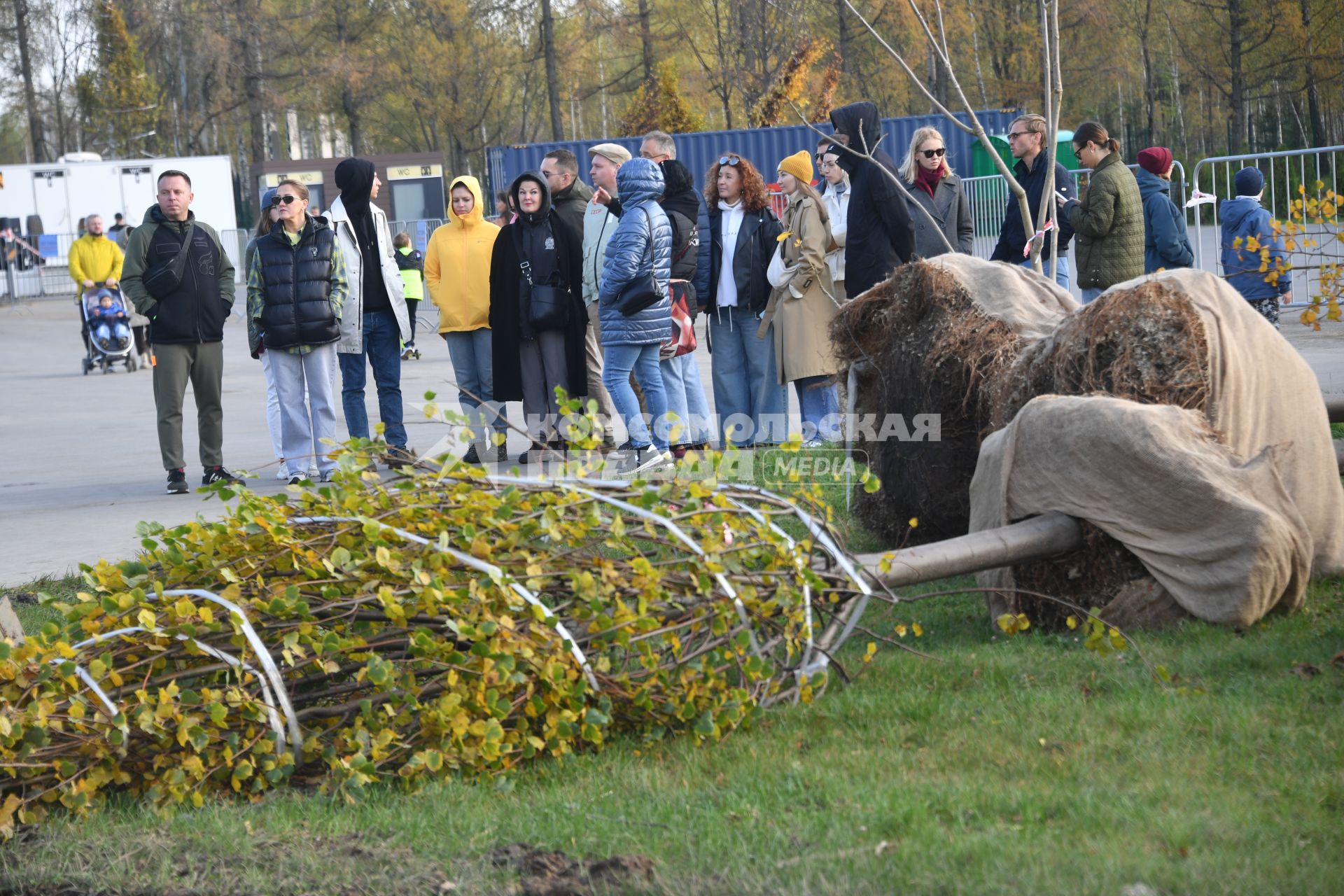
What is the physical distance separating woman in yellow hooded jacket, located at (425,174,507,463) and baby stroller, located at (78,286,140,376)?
9582 millimetres

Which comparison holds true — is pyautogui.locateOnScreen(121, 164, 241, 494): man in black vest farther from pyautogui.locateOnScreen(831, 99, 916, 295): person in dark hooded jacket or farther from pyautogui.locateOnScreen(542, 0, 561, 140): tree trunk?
pyautogui.locateOnScreen(542, 0, 561, 140): tree trunk

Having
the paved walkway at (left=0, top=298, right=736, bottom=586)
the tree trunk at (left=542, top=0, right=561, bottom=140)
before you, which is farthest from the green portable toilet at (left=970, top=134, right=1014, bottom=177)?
the tree trunk at (left=542, top=0, right=561, bottom=140)

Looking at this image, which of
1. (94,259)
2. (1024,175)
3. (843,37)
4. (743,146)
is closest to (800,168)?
(1024,175)

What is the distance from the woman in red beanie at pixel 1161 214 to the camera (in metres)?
10.1

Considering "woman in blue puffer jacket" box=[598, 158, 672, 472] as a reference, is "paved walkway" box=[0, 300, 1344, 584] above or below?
below

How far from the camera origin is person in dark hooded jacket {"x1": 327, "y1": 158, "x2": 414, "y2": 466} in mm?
9648

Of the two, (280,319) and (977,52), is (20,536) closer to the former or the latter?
(280,319)

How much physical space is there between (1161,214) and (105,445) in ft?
29.9

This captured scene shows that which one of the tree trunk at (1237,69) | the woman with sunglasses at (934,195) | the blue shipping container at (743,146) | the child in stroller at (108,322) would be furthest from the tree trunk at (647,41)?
the woman with sunglasses at (934,195)

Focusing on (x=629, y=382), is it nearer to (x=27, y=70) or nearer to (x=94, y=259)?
(x=94, y=259)

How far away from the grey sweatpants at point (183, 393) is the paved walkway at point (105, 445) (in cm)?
34

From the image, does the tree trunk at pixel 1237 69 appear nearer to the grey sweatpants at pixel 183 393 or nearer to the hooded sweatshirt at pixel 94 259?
the hooded sweatshirt at pixel 94 259

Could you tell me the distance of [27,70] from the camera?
167 feet

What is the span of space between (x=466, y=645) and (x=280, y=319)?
5803 millimetres
